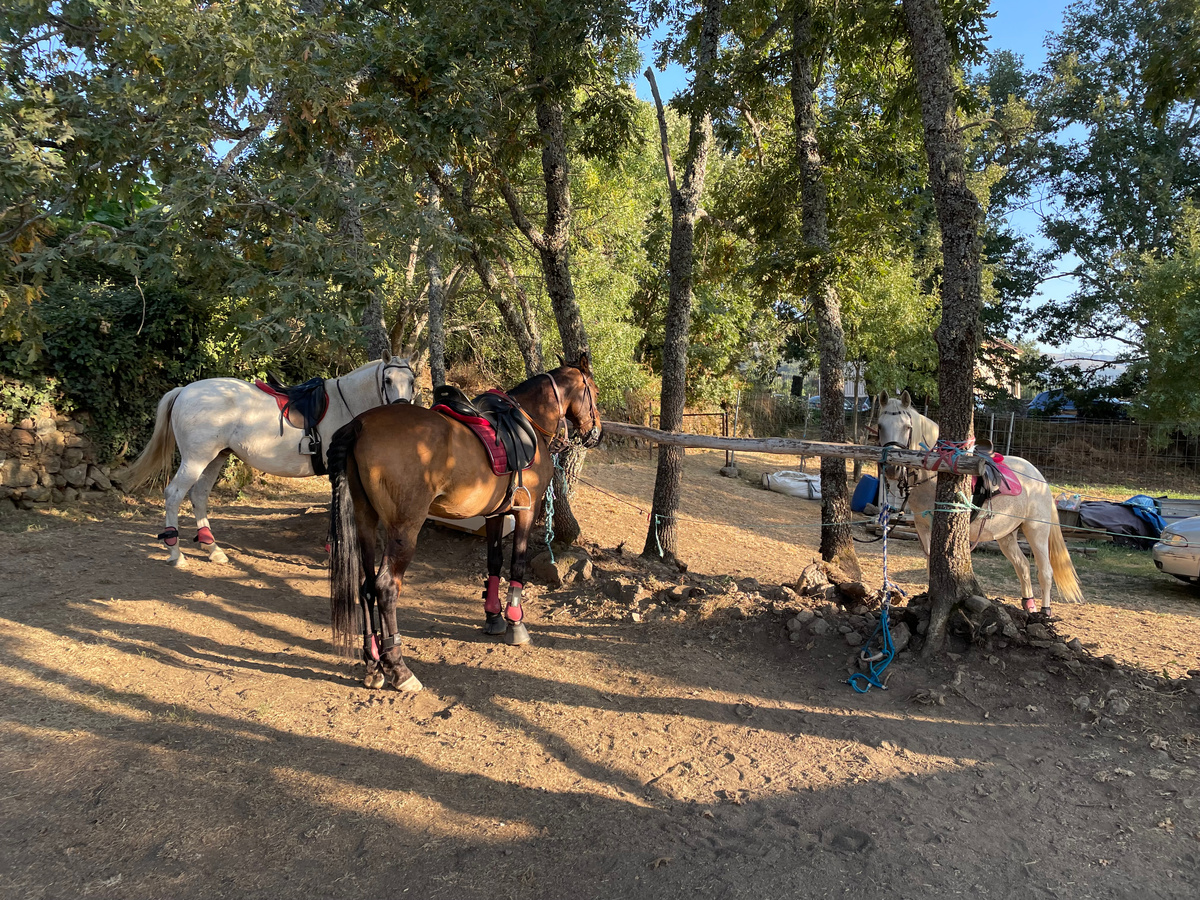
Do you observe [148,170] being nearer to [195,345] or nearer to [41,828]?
[195,345]

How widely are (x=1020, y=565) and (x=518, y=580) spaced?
5215 mm

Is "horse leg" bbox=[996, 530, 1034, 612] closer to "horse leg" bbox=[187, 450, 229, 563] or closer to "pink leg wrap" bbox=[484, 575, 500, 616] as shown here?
"pink leg wrap" bbox=[484, 575, 500, 616]

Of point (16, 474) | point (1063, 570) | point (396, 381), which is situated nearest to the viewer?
point (396, 381)

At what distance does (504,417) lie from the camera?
5.41 meters

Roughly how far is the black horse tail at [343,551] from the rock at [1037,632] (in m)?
4.59

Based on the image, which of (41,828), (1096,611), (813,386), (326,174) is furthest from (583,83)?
(813,386)

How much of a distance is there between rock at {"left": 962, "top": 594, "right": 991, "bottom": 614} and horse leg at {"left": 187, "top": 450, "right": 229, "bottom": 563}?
6.90 m

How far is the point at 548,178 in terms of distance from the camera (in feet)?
23.7

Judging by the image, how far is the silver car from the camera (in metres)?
8.21

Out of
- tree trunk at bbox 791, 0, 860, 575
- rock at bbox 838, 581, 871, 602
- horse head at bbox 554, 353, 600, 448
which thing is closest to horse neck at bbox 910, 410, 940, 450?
tree trunk at bbox 791, 0, 860, 575

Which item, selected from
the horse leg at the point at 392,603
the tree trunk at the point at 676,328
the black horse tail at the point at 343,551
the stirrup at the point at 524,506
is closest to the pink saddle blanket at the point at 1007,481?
the tree trunk at the point at 676,328

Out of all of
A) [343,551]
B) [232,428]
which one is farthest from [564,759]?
[232,428]

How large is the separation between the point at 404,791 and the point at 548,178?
19.7 ft

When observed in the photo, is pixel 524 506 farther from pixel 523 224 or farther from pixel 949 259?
pixel 949 259
